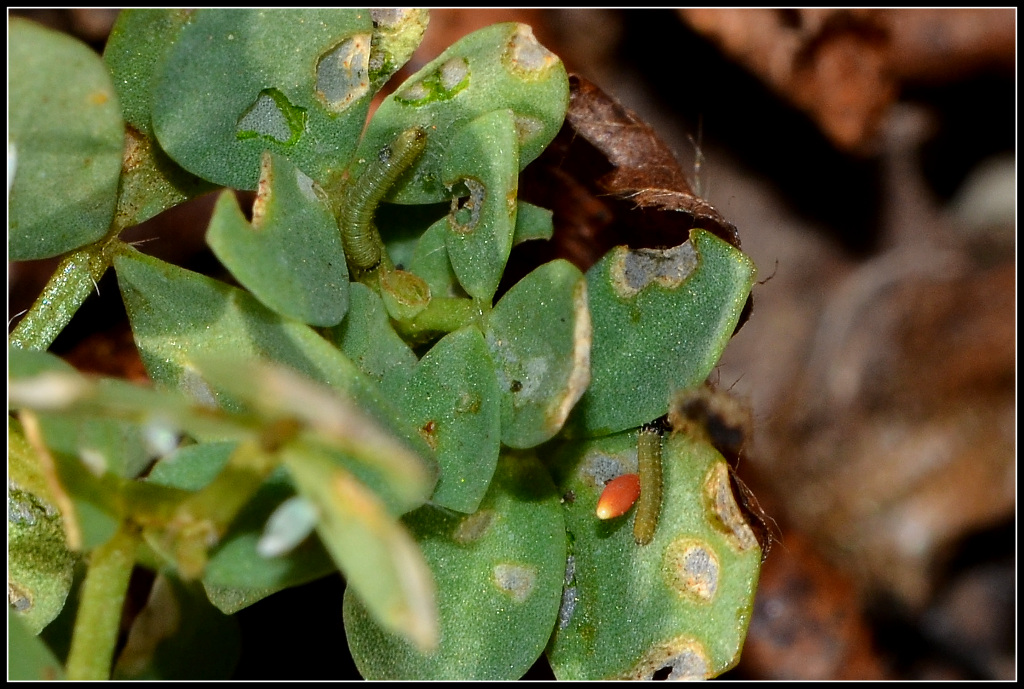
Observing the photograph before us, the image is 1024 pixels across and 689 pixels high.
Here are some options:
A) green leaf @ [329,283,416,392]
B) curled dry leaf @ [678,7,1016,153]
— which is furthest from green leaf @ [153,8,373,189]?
curled dry leaf @ [678,7,1016,153]

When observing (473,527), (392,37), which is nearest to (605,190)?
(392,37)

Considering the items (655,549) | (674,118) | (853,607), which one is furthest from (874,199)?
(655,549)

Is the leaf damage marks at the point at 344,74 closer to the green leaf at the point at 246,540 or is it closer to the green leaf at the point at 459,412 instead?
the green leaf at the point at 459,412

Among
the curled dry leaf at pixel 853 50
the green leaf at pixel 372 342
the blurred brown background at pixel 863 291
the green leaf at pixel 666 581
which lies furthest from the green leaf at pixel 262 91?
the curled dry leaf at pixel 853 50

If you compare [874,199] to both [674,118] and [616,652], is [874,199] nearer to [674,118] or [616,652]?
[674,118]

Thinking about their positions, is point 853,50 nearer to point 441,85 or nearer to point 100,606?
point 441,85

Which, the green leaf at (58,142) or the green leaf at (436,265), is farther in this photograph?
the green leaf at (436,265)
